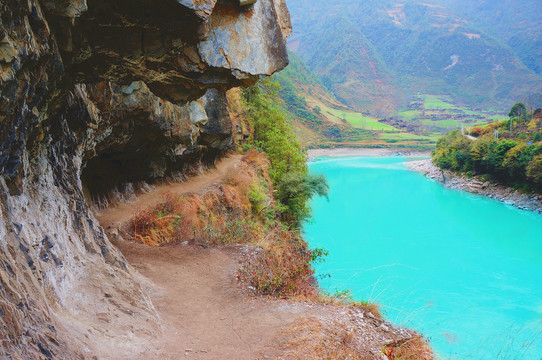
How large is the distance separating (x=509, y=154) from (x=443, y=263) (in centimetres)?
2208

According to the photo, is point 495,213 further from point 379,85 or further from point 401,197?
point 379,85

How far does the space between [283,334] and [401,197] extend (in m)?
36.2

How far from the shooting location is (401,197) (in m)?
37.9

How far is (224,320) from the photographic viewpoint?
516 centimetres

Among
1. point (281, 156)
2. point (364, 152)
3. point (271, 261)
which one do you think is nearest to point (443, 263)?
point (281, 156)

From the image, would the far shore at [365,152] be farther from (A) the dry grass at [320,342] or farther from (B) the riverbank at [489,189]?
(A) the dry grass at [320,342]

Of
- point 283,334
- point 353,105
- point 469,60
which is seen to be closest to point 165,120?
point 283,334

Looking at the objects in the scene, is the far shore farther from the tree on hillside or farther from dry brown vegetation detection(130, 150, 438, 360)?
dry brown vegetation detection(130, 150, 438, 360)

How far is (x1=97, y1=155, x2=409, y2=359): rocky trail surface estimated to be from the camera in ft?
13.4

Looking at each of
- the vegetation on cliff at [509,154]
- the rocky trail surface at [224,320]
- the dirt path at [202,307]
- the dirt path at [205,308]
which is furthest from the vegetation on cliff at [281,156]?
the vegetation on cliff at [509,154]

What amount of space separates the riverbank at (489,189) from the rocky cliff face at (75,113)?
35871 mm

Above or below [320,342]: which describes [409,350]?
below

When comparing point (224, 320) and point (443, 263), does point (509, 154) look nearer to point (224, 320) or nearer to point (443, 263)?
point (443, 263)

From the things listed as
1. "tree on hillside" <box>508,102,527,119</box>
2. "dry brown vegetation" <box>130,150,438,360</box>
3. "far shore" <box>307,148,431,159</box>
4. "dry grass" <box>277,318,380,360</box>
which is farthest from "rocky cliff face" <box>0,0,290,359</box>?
"far shore" <box>307,148,431,159</box>
